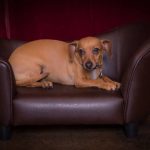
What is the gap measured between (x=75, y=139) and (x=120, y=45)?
3.04 ft

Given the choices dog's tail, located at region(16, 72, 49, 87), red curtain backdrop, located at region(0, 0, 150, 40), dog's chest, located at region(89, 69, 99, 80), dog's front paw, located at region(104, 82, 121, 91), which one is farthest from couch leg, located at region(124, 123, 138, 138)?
red curtain backdrop, located at region(0, 0, 150, 40)

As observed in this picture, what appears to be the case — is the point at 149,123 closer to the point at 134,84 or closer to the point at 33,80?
the point at 134,84

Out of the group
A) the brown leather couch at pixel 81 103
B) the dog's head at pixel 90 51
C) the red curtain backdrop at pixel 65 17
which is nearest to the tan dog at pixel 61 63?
the dog's head at pixel 90 51

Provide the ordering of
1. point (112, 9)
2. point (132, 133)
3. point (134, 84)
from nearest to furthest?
point (134, 84) < point (132, 133) < point (112, 9)

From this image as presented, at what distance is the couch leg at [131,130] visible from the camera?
2547 millimetres

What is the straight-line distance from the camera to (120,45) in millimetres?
3010

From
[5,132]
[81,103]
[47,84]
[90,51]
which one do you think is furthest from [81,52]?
[5,132]

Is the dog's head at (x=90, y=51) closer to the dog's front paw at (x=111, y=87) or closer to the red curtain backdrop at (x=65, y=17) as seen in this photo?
the dog's front paw at (x=111, y=87)

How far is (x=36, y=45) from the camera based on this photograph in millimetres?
2951

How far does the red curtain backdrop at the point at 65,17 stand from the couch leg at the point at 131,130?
124 cm

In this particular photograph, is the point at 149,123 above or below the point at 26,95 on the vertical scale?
below

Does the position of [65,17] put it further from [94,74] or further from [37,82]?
[37,82]

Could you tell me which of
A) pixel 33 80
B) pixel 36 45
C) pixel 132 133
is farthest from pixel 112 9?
pixel 132 133

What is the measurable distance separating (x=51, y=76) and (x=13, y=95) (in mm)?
529
